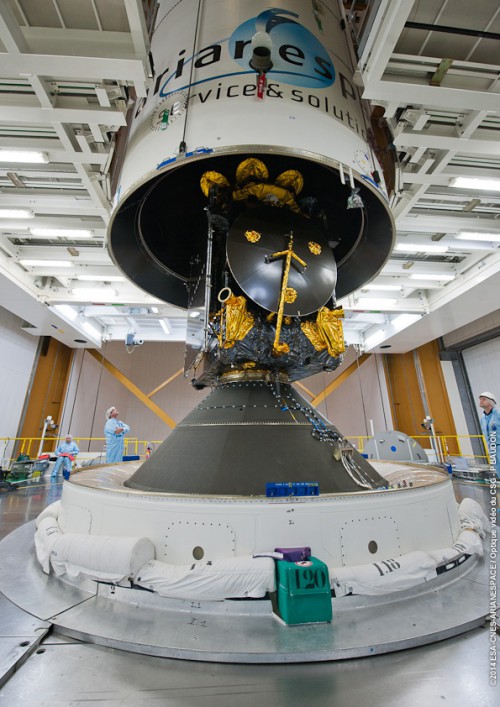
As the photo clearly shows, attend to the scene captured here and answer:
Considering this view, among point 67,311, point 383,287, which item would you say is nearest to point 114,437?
point 67,311

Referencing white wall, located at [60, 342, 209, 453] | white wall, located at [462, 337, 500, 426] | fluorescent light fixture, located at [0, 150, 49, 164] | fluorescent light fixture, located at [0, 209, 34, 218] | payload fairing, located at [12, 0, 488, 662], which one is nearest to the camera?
payload fairing, located at [12, 0, 488, 662]

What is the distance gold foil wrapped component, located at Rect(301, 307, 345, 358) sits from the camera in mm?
3156

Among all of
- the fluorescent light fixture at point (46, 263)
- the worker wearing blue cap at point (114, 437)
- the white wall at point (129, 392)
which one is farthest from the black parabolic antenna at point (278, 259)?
the white wall at point (129, 392)

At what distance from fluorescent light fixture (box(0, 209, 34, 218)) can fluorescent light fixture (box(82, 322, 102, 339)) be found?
501 centimetres

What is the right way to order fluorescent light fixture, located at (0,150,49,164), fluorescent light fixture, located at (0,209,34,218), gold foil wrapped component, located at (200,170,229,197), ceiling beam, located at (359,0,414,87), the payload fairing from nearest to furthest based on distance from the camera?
the payload fairing → ceiling beam, located at (359,0,414,87) → gold foil wrapped component, located at (200,170,229,197) → fluorescent light fixture, located at (0,150,49,164) → fluorescent light fixture, located at (0,209,34,218)

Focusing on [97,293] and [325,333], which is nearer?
[325,333]

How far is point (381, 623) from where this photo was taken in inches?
63.9

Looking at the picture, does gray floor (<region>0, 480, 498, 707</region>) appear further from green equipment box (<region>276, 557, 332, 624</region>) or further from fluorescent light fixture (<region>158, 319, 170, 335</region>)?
fluorescent light fixture (<region>158, 319, 170, 335</region>)

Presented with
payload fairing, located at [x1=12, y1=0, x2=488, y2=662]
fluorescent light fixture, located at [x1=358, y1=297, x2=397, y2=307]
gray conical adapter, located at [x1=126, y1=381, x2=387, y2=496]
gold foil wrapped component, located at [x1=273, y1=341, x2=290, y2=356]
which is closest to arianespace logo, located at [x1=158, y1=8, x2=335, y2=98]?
payload fairing, located at [x1=12, y1=0, x2=488, y2=662]

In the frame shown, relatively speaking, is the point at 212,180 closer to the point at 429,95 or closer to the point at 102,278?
the point at 429,95

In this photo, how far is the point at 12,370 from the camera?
34.5 ft

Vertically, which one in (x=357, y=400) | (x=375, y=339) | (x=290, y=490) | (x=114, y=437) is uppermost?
(x=375, y=339)

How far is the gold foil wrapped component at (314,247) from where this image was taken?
10.8 ft

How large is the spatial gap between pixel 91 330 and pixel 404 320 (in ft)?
33.8
